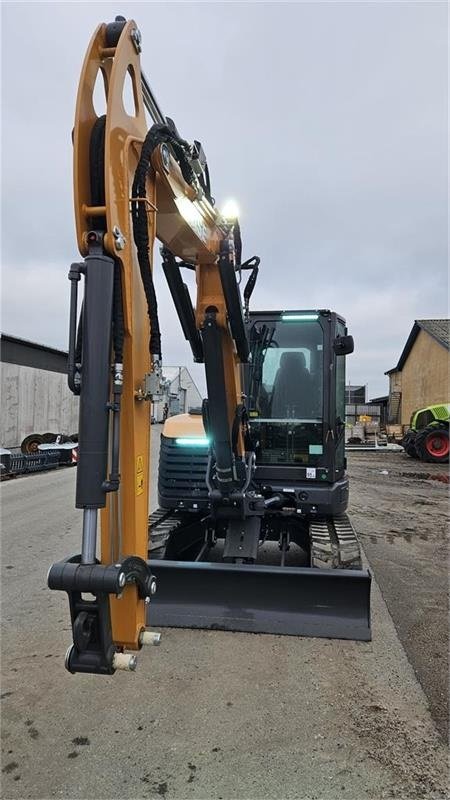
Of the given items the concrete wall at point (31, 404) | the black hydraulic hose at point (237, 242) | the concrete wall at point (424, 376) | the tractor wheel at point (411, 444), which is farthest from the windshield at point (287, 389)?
the concrete wall at point (424, 376)

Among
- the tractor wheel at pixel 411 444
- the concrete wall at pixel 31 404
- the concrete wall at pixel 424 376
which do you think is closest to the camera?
the concrete wall at pixel 31 404

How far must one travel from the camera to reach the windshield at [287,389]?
5363 millimetres

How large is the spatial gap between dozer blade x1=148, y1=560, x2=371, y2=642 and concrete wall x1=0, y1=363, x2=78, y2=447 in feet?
53.7

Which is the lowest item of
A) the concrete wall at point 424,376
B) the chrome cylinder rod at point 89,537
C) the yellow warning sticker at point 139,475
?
the chrome cylinder rod at point 89,537

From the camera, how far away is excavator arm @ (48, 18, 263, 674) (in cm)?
214

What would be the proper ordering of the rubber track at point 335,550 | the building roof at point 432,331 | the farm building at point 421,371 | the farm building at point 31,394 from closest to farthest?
the rubber track at point 335,550
the farm building at point 31,394
the farm building at point 421,371
the building roof at point 432,331

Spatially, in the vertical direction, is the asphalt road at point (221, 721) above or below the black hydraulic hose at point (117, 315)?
below

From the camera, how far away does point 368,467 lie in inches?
715

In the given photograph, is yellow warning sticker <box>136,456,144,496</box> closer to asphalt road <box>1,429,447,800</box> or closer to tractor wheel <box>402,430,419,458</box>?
asphalt road <box>1,429,447,800</box>

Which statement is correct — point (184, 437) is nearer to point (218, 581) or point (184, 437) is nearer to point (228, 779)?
point (218, 581)

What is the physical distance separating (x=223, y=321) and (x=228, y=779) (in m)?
2.80

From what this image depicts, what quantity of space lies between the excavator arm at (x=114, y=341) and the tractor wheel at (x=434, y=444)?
60.1 feet

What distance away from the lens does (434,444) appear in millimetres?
19578

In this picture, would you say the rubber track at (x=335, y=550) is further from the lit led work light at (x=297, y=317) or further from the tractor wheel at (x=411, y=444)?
the tractor wheel at (x=411, y=444)
